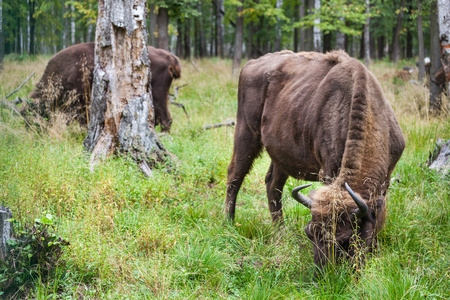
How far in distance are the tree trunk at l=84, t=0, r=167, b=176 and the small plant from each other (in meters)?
2.49

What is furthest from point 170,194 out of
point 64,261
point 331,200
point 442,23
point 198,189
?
point 442,23

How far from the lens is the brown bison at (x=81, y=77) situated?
8195mm

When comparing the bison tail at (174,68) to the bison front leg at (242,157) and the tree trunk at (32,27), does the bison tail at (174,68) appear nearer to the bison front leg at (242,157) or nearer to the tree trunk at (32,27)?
the tree trunk at (32,27)

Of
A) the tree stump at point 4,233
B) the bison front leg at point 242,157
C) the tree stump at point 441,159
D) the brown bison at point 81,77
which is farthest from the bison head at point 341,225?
the brown bison at point 81,77

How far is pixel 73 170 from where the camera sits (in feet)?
16.7

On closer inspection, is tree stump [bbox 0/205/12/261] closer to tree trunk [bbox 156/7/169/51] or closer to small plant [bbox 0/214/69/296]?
small plant [bbox 0/214/69/296]

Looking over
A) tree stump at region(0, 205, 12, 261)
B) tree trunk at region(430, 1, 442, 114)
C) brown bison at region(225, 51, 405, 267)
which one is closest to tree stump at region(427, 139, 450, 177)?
brown bison at region(225, 51, 405, 267)

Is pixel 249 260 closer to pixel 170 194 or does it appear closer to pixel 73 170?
pixel 170 194

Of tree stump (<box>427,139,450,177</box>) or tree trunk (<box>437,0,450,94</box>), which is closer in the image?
tree stump (<box>427,139,450,177</box>)

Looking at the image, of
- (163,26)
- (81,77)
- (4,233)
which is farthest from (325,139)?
(163,26)

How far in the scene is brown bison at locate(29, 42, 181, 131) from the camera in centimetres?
820

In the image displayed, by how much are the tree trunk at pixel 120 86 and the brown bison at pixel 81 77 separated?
224 centimetres

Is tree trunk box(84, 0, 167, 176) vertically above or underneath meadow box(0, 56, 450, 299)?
above

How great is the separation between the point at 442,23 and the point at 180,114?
21.1 feet
